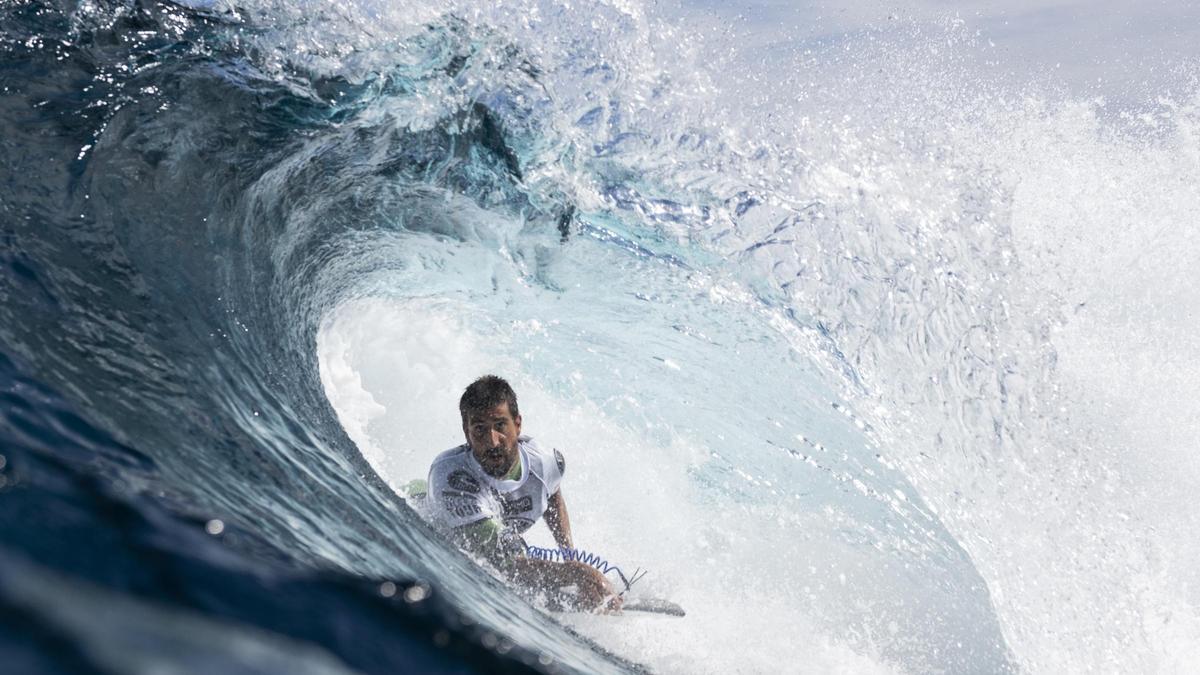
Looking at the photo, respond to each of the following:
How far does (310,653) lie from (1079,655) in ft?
15.8

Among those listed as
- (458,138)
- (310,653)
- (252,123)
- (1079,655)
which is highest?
(458,138)

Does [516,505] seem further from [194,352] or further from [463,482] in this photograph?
[194,352]

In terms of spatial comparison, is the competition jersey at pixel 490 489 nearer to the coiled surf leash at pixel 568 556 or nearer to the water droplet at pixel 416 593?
the coiled surf leash at pixel 568 556

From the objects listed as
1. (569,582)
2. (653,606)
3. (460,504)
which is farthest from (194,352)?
(653,606)

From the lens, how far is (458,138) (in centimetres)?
570

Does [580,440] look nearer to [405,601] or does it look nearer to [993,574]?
[993,574]

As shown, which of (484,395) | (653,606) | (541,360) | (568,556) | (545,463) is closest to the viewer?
(653,606)

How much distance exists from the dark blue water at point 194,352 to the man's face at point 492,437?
564 mm

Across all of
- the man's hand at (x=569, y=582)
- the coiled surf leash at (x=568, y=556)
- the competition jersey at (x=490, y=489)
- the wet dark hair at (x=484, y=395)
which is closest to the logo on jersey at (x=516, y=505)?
the competition jersey at (x=490, y=489)

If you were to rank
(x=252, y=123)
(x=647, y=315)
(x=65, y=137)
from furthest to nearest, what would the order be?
(x=647, y=315) < (x=252, y=123) < (x=65, y=137)

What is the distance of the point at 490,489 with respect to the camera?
175 inches

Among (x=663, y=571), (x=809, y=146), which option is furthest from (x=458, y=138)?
(x=663, y=571)

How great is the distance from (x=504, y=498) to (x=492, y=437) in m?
0.39

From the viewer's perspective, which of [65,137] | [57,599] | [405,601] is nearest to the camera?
[57,599]
